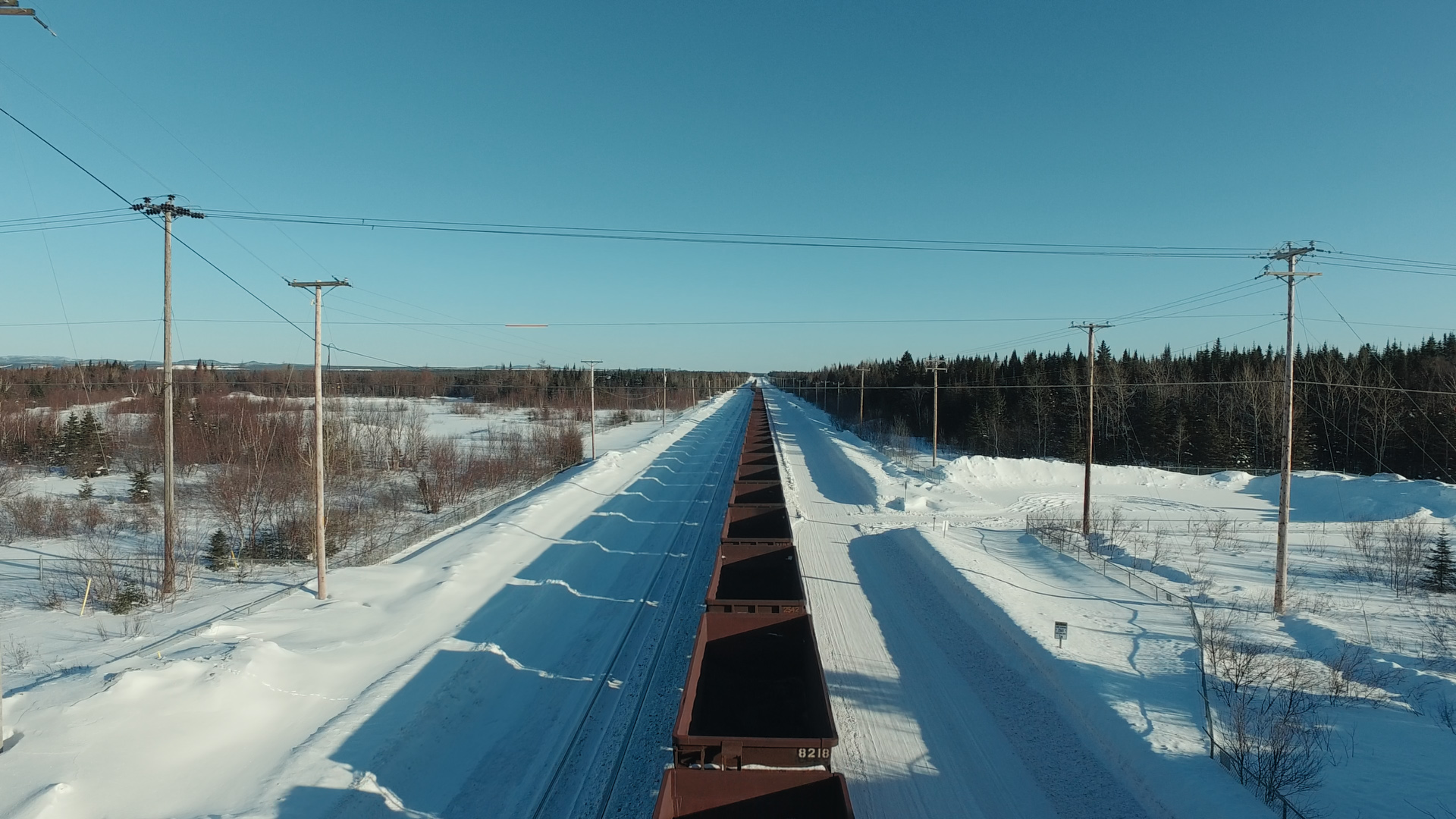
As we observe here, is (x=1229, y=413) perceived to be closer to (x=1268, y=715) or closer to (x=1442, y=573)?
(x=1442, y=573)

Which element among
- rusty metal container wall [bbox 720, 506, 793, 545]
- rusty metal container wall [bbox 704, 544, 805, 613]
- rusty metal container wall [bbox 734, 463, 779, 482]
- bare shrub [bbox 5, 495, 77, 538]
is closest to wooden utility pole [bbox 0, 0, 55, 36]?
rusty metal container wall [bbox 704, 544, 805, 613]

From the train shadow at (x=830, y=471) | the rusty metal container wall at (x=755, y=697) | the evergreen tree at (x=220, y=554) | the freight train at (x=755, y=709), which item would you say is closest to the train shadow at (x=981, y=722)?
the rusty metal container wall at (x=755, y=697)

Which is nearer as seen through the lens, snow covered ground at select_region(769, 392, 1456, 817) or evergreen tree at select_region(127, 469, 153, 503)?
snow covered ground at select_region(769, 392, 1456, 817)

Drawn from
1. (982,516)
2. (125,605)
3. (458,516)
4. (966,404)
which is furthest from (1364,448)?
(125,605)

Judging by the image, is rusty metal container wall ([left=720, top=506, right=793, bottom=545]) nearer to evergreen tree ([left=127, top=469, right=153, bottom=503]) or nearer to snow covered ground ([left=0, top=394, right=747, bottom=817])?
snow covered ground ([left=0, top=394, right=747, bottom=817])

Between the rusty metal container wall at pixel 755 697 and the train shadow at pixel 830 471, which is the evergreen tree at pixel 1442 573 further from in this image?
the rusty metal container wall at pixel 755 697

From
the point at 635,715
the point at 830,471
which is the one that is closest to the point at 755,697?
the point at 635,715
